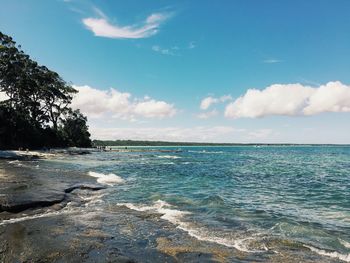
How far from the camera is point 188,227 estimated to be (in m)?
13.7

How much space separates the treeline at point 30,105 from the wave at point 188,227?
5564cm

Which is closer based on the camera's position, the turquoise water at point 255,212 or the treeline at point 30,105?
the turquoise water at point 255,212

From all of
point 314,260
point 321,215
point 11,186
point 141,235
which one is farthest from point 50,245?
point 321,215

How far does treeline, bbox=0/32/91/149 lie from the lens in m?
66.2

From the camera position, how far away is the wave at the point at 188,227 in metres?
11.5

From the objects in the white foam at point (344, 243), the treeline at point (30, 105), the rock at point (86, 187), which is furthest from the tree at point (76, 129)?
the white foam at point (344, 243)

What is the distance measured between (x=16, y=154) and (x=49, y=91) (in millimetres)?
36970

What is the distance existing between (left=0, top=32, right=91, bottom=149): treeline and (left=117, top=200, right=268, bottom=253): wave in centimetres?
5564

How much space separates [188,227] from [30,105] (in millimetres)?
77392

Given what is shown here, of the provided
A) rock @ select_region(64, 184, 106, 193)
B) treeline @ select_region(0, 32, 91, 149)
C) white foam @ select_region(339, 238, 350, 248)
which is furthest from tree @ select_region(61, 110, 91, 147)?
white foam @ select_region(339, 238, 350, 248)

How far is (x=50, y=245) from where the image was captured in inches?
397

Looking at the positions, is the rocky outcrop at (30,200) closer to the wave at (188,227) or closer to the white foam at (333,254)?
the wave at (188,227)

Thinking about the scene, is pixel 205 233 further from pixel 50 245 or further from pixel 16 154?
pixel 16 154

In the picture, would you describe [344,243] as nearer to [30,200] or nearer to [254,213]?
[254,213]
